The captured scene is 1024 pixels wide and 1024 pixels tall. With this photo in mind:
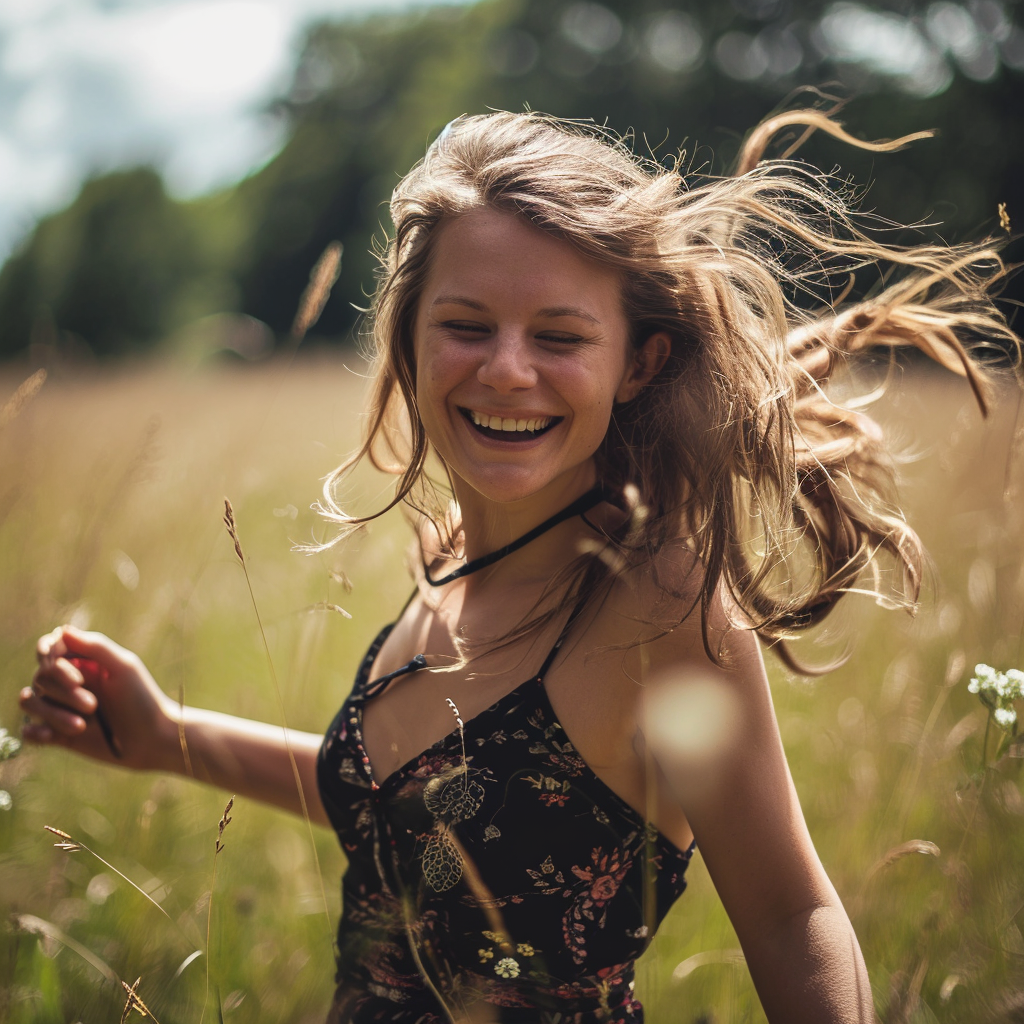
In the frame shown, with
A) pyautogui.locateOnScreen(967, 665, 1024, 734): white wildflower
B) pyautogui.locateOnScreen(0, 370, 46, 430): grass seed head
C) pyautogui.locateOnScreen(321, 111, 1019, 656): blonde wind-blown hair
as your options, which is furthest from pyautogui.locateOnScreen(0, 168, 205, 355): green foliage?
pyautogui.locateOnScreen(967, 665, 1024, 734): white wildflower

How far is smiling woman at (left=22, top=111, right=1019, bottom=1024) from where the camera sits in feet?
4.07

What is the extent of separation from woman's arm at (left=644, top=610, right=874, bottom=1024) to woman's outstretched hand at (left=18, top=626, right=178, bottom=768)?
1118mm

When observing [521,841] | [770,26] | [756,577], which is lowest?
[521,841]

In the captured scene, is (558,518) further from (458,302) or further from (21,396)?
(21,396)

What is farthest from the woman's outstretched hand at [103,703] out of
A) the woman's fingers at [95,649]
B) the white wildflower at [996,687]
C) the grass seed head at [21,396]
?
the white wildflower at [996,687]

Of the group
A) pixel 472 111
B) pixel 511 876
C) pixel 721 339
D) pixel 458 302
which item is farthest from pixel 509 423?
pixel 472 111

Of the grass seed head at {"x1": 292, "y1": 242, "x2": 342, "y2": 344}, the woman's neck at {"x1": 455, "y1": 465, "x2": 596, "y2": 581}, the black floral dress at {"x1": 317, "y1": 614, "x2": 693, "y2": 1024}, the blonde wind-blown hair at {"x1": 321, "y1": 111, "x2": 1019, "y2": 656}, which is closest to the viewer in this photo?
the black floral dress at {"x1": 317, "y1": 614, "x2": 693, "y2": 1024}

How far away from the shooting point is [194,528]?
405 cm

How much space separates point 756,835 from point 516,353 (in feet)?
2.66

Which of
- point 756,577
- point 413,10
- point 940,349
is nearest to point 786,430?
point 756,577

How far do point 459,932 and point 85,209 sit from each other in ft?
123

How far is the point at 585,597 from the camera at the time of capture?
1380 mm

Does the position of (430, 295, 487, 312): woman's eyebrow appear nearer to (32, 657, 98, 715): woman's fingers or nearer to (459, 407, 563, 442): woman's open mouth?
(459, 407, 563, 442): woman's open mouth

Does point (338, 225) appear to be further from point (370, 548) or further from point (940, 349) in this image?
point (940, 349)
